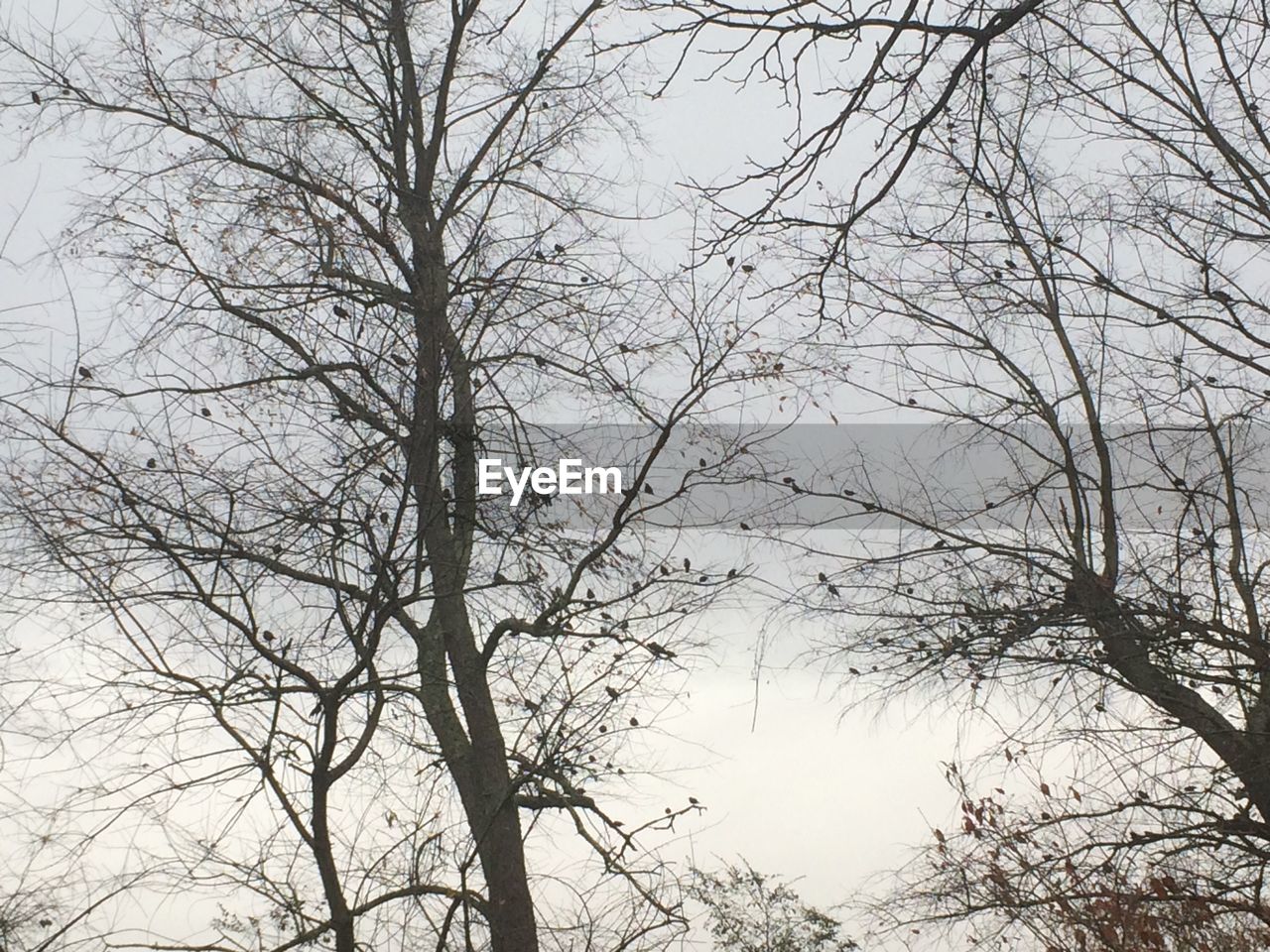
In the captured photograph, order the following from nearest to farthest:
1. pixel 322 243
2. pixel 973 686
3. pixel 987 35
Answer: pixel 987 35, pixel 973 686, pixel 322 243

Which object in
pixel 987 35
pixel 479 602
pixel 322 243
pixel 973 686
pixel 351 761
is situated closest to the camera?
pixel 987 35

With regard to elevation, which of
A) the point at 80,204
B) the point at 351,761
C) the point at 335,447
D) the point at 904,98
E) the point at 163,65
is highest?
the point at 163,65

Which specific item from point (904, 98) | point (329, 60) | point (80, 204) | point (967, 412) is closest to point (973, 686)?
point (967, 412)

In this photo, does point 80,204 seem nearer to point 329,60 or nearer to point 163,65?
point 163,65

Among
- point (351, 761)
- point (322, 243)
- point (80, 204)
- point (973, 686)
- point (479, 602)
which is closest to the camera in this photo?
point (351, 761)

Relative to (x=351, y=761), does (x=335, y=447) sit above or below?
above

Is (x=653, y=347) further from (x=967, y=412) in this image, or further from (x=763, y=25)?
(x=763, y=25)

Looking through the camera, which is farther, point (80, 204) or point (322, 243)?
point (80, 204)

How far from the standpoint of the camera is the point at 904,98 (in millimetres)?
3744

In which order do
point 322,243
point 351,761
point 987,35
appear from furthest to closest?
point 322,243 < point 351,761 < point 987,35

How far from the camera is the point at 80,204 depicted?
20.2 ft

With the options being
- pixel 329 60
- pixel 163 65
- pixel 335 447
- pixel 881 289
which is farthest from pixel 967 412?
pixel 163 65

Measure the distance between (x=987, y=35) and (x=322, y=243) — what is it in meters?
3.11

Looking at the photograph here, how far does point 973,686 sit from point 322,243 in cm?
326
